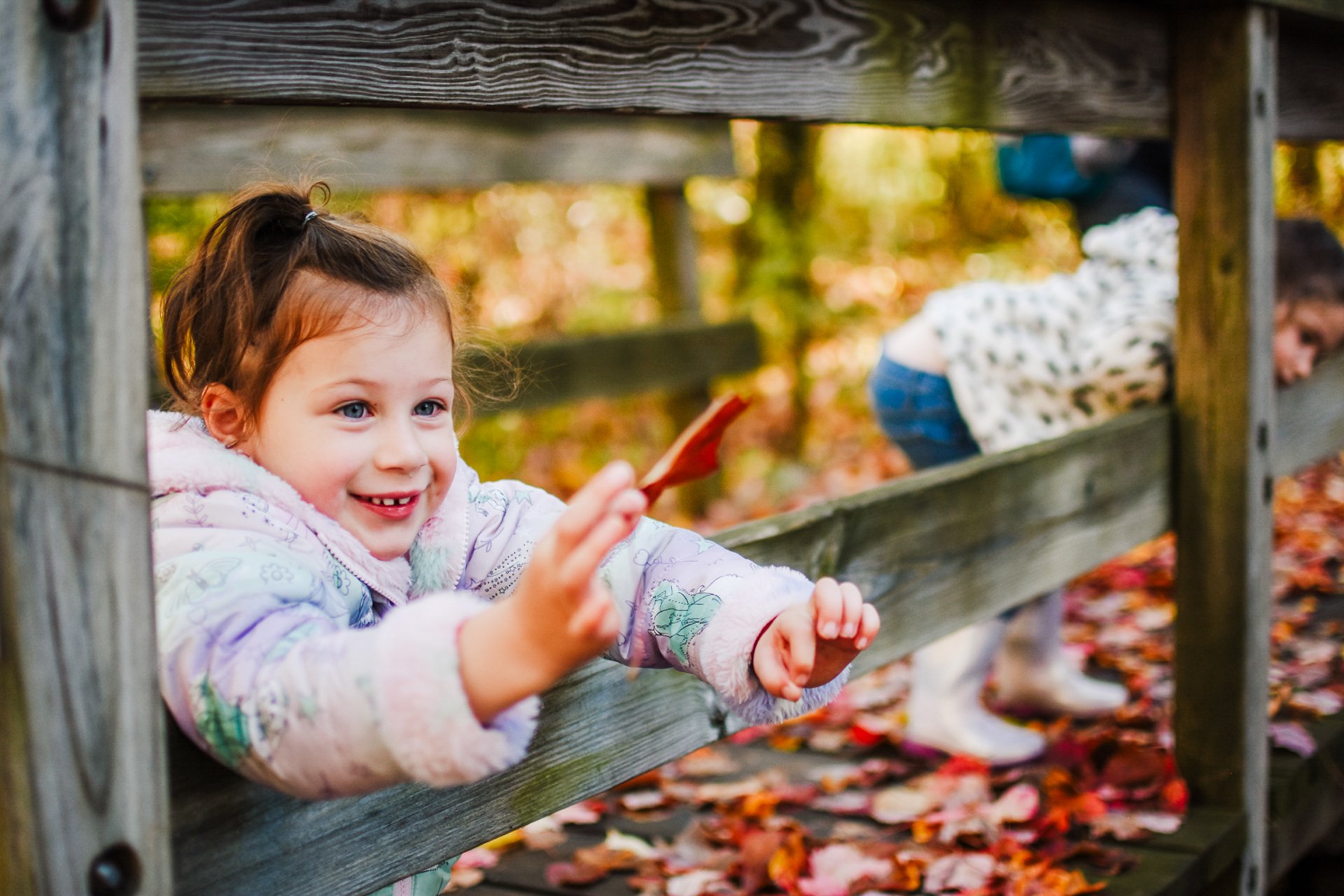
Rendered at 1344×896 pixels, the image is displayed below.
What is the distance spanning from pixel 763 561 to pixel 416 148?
9.56 feet

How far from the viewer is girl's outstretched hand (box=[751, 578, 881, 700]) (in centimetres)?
120

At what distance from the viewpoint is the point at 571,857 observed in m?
2.62

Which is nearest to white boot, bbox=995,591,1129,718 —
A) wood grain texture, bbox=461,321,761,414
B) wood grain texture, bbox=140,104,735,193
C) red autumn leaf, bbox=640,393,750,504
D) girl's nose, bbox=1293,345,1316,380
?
girl's nose, bbox=1293,345,1316,380

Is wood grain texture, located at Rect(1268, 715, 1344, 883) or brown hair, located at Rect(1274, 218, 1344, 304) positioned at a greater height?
brown hair, located at Rect(1274, 218, 1344, 304)

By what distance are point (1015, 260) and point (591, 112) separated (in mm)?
8454

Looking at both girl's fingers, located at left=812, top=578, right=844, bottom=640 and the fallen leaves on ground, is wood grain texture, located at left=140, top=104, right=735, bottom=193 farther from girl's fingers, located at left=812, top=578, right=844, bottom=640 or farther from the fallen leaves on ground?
girl's fingers, located at left=812, top=578, right=844, bottom=640

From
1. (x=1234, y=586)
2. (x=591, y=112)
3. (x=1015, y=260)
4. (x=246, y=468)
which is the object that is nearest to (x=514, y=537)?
(x=246, y=468)

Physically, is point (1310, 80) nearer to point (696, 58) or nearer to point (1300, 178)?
point (696, 58)

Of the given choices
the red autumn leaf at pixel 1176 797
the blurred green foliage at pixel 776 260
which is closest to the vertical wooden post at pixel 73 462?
the red autumn leaf at pixel 1176 797

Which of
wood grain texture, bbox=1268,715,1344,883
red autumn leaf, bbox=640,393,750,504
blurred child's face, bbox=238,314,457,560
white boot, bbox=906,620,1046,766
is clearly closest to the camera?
blurred child's face, bbox=238,314,457,560

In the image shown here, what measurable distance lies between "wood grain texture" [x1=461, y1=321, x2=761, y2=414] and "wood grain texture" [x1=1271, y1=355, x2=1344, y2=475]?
88.8 inches

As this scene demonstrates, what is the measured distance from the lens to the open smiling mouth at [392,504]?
1.35 metres

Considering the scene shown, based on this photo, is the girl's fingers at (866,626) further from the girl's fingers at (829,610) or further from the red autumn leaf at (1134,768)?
the red autumn leaf at (1134,768)

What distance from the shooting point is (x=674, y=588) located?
1.43 meters
